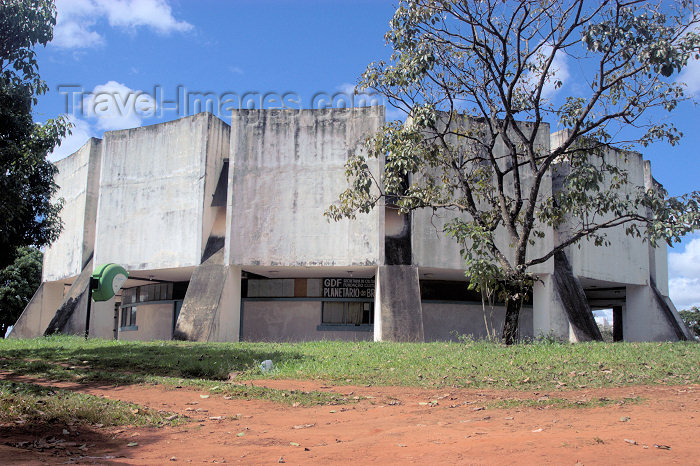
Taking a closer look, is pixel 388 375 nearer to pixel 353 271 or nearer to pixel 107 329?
pixel 353 271

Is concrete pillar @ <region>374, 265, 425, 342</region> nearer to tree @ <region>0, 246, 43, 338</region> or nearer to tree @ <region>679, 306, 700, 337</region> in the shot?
tree @ <region>0, 246, 43, 338</region>

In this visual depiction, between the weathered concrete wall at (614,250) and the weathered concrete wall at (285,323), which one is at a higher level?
the weathered concrete wall at (614,250)

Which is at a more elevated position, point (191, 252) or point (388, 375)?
point (191, 252)

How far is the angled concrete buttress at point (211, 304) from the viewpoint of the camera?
18109 millimetres

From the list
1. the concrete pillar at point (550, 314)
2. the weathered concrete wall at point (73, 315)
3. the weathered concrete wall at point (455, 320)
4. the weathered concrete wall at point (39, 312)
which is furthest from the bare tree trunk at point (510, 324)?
the weathered concrete wall at point (39, 312)

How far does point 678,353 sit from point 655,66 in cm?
570

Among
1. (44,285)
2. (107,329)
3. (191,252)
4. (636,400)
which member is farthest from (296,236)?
(44,285)

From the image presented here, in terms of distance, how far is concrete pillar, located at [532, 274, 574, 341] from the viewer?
19234mm

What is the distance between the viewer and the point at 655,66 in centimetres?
1177

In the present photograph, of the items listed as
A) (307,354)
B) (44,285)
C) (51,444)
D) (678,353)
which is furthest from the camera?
(44,285)

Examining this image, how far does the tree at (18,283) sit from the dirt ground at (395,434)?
1044 inches

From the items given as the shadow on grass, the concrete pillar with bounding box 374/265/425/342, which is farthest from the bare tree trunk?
the shadow on grass

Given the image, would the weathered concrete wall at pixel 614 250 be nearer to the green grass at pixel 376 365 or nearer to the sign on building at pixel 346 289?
the sign on building at pixel 346 289

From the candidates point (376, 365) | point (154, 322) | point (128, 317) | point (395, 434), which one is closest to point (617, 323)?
point (376, 365)
